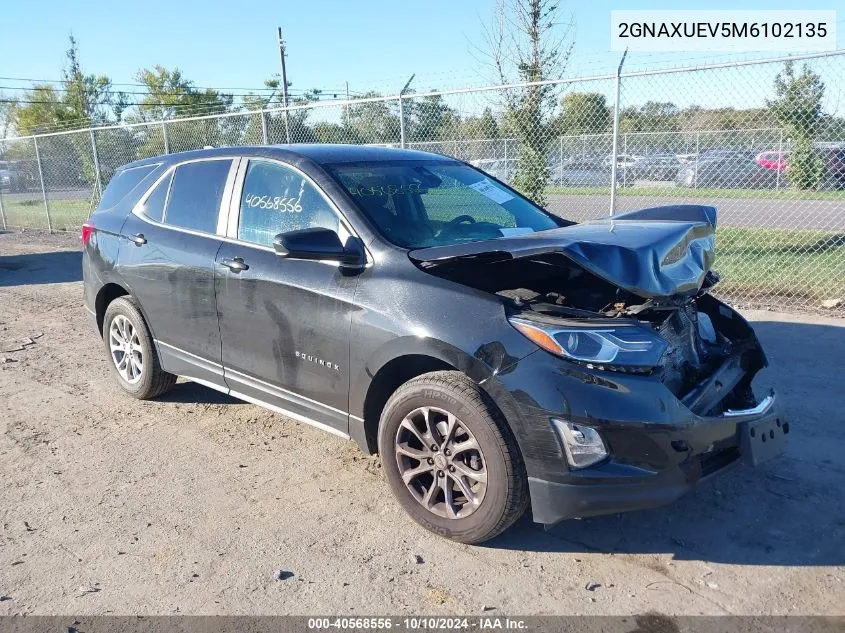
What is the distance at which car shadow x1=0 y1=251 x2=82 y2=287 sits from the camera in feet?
34.5

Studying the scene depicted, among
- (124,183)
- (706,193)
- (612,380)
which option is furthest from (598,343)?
(706,193)

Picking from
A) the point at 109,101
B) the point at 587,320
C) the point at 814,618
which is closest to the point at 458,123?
the point at 587,320

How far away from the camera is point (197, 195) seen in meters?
4.61

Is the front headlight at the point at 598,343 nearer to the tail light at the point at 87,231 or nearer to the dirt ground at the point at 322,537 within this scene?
the dirt ground at the point at 322,537

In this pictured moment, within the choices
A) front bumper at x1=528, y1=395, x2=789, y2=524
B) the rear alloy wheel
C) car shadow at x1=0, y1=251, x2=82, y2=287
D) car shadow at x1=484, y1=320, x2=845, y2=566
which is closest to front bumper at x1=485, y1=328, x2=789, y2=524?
front bumper at x1=528, y1=395, x2=789, y2=524

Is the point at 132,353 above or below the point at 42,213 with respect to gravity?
below

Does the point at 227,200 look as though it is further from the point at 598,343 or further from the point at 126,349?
the point at 598,343

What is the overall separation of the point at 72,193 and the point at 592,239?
59.1ft

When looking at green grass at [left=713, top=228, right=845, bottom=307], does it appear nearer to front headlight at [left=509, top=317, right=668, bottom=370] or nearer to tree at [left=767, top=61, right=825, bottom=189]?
tree at [left=767, top=61, right=825, bottom=189]

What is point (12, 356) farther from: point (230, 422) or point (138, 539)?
point (138, 539)

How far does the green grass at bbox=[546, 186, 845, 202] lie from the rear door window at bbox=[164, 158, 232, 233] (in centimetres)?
761

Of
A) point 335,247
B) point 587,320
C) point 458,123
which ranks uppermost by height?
point 458,123

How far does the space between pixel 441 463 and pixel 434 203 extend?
5.43ft

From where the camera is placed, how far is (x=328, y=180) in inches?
151
